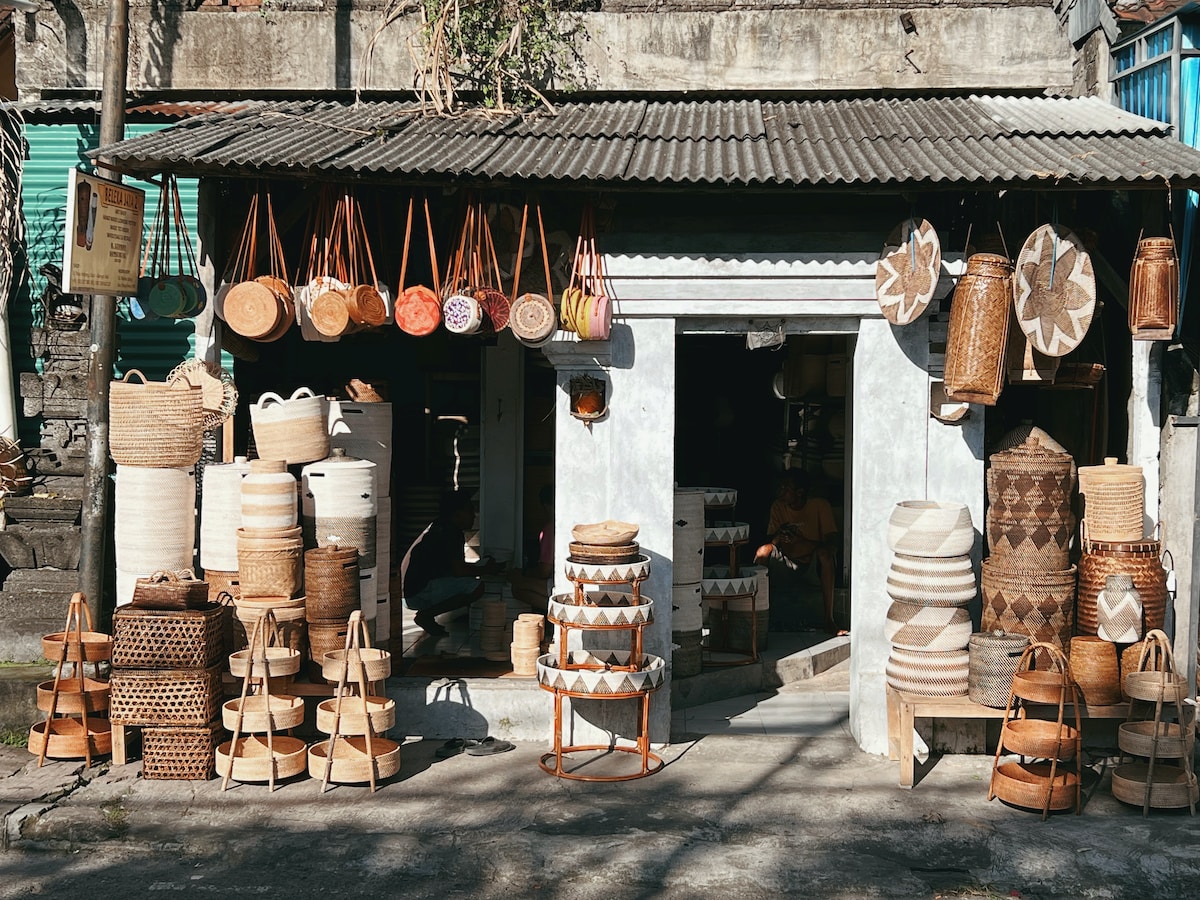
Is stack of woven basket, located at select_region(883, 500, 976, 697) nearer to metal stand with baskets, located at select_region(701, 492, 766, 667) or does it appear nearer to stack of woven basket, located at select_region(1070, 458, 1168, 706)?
stack of woven basket, located at select_region(1070, 458, 1168, 706)

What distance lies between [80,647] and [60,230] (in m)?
4.33

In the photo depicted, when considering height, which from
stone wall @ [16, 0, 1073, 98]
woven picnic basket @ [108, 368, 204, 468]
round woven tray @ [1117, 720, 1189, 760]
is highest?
stone wall @ [16, 0, 1073, 98]

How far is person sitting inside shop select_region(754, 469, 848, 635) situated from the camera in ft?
37.0

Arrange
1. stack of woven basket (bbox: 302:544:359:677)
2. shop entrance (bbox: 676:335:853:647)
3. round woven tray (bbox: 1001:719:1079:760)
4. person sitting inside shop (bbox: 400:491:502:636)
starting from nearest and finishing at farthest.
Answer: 1. round woven tray (bbox: 1001:719:1079:760)
2. stack of woven basket (bbox: 302:544:359:677)
3. person sitting inside shop (bbox: 400:491:502:636)
4. shop entrance (bbox: 676:335:853:647)

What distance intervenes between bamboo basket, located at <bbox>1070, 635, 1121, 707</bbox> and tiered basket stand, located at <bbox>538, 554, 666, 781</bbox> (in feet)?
8.45

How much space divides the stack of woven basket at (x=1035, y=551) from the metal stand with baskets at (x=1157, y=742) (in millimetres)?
582

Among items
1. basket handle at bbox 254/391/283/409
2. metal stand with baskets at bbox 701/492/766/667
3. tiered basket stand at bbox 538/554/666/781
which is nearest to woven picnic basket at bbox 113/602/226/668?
basket handle at bbox 254/391/283/409

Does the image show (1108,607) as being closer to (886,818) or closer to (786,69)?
(886,818)

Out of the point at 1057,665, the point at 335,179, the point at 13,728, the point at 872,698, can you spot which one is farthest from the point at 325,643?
the point at 1057,665

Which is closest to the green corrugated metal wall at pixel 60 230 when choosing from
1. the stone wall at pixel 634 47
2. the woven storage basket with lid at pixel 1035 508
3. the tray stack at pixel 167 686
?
the stone wall at pixel 634 47

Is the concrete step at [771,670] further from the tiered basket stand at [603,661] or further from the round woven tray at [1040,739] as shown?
the round woven tray at [1040,739]

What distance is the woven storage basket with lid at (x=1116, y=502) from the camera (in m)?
7.96

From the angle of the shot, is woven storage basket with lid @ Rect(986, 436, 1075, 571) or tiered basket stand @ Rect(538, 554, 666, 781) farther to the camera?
woven storage basket with lid @ Rect(986, 436, 1075, 571)

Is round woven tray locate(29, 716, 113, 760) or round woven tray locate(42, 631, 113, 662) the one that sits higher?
round woven tray locate(42, 631, 113, 662)
